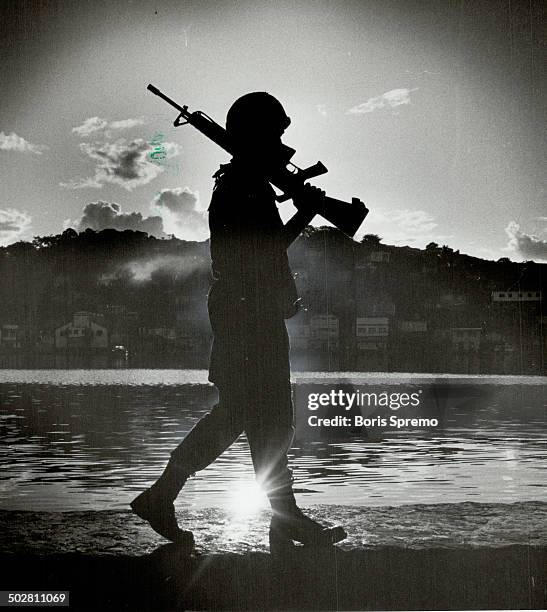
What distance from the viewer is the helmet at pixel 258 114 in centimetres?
463

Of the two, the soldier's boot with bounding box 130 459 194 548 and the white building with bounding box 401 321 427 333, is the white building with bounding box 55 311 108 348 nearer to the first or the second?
the white building with bounding box 401 321 427 333

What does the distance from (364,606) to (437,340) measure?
418 feet

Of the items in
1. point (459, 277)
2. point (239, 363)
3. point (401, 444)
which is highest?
point (459, 277)

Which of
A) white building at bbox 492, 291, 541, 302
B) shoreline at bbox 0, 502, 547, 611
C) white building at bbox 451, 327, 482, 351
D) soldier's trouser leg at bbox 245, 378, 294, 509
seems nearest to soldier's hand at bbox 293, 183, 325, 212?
soldier's trouser leg at bbox 245, 378, 294, 509

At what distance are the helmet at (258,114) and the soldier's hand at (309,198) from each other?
0.31m

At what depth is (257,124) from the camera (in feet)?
15.3

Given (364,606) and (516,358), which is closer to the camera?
(364,606)

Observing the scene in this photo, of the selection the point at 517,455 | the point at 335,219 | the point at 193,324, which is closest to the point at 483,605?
the point at 335,219

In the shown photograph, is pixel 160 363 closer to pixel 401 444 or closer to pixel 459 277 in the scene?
pixel 459 277

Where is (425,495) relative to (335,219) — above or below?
below

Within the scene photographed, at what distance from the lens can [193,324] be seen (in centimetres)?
9825

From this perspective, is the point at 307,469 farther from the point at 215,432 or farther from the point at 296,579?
the point at 296,579

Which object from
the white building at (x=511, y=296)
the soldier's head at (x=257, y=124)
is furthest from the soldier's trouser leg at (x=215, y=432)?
the white building at (x=511, y=296)

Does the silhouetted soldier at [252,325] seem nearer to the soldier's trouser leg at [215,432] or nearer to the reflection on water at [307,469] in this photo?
the soldier's trouser leg at [215,432]
